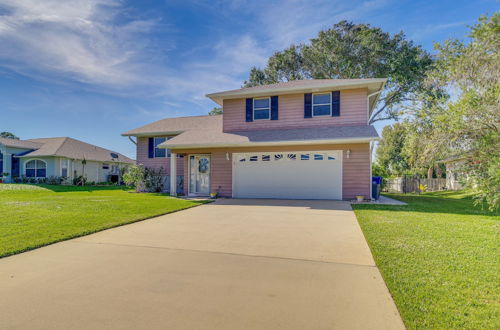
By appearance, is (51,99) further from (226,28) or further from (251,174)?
(251,174)

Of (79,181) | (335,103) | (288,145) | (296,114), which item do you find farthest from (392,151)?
(79,181)

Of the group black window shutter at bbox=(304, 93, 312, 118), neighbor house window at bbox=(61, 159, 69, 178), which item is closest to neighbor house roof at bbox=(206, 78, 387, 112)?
black window shutter at bbox=(304, 93, 312, 118)

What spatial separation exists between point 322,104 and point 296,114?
127 cm

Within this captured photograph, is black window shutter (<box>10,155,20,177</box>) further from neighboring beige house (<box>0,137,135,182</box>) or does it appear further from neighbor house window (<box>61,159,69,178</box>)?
neighbor house window (<box>61,159,69,178</box>)

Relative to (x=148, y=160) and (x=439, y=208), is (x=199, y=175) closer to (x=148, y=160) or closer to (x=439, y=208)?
(x=148, y=160)

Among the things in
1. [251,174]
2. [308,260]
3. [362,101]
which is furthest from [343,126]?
[308,260]

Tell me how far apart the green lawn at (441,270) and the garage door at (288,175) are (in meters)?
5.24

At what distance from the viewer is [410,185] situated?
19.0 metres

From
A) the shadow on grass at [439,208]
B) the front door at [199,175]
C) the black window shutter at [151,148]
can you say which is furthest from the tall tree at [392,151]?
the black window shutter at [151,148]

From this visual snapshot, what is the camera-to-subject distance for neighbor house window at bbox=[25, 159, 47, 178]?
21.8 m

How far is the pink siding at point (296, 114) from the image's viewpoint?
38.6 ft

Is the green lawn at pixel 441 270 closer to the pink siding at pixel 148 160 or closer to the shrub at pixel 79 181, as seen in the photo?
the pink siding at pixel 148 160

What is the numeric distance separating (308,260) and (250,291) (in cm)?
135

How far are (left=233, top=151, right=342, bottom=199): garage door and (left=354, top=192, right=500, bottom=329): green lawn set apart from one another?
524 cm
